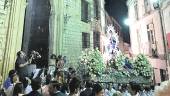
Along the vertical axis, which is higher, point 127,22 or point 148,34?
point 127,22

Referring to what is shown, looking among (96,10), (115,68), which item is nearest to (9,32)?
(115,68)

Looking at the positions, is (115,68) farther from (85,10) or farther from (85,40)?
(85,10)

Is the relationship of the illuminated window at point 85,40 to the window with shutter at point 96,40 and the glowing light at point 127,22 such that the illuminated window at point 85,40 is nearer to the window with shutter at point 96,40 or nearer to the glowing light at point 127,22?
the window with shutter at point 96,40

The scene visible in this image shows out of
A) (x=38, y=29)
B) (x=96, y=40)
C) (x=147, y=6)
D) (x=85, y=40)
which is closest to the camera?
(x=38, y=29)

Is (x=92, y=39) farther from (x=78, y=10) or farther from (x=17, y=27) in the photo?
(x=17, y=27)

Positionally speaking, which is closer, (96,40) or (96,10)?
(96,40)

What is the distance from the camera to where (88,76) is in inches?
308

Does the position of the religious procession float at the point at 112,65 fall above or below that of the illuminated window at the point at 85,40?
below

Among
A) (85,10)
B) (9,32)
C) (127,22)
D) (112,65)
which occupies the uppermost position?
(85,10)

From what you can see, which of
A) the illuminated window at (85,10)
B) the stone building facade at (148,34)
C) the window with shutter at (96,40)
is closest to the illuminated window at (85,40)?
the window with shutter at (96,40)

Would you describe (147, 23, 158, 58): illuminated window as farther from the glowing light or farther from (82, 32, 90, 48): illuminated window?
(82, 32, 90, 48): illuminated window

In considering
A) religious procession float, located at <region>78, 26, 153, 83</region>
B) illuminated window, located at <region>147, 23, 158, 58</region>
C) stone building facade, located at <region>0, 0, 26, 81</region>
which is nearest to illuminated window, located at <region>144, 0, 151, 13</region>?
illuminated window, located at <region>147, 23, 158, 58</region>

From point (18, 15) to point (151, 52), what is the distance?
586 centimetres

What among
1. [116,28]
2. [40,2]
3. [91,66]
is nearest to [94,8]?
[116,28]
